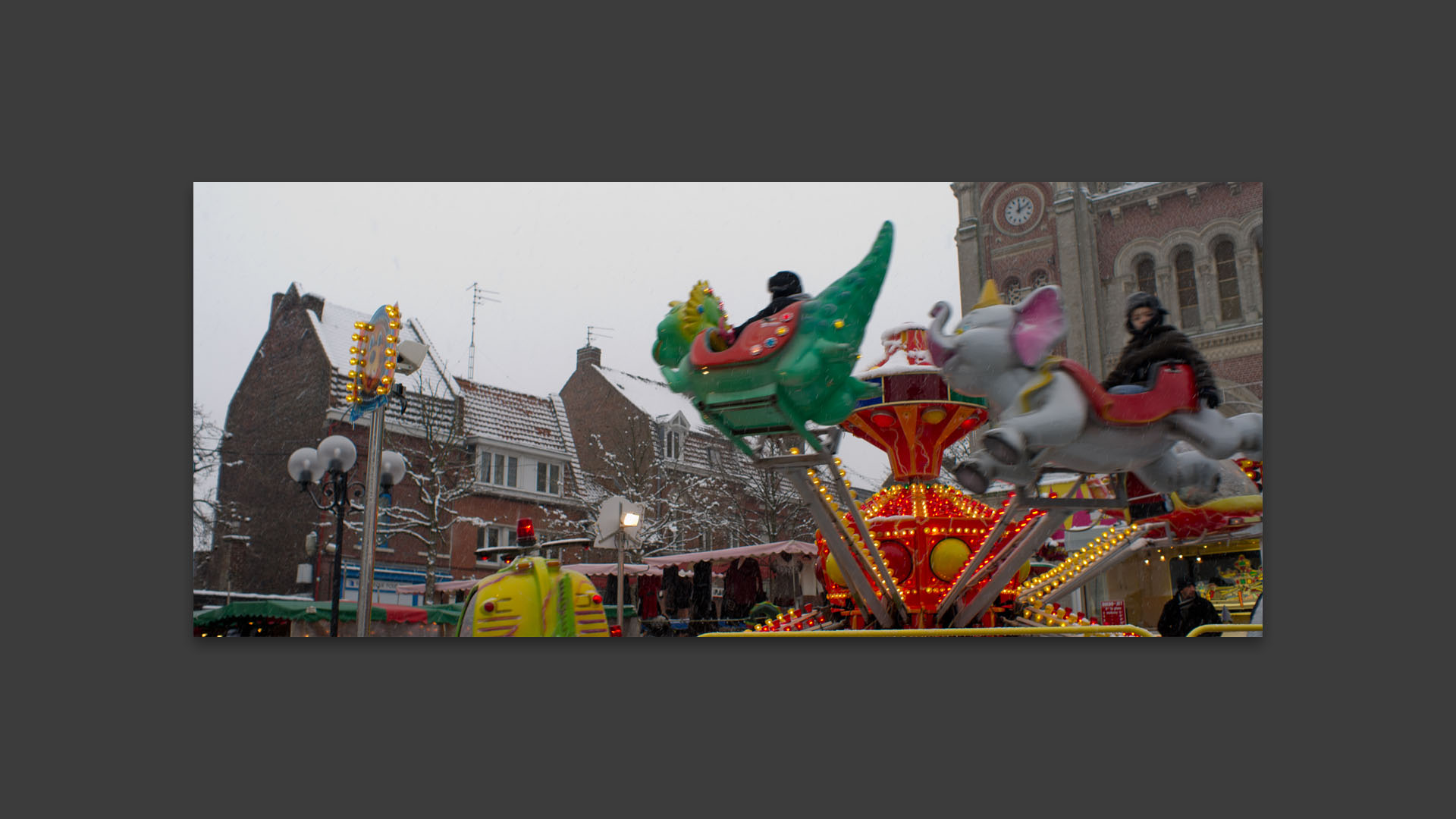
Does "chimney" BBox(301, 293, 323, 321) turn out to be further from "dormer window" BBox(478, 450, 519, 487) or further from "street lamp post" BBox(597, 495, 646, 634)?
"street lamp post" BBox(597, 495, 646, 634)

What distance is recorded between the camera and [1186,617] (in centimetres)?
557

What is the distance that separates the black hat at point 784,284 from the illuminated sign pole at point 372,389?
210 centimetres

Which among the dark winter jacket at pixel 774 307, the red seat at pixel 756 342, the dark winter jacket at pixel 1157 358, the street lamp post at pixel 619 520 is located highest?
the dark winter jacket at pixel 774 307

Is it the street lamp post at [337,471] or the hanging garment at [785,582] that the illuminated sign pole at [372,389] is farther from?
the hanging garment at [785,582]

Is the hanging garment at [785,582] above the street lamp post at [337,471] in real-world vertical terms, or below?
below

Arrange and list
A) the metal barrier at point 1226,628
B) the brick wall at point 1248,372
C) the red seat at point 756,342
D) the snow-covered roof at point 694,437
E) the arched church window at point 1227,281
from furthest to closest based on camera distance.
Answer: the snow-covered roof at point 694,437 → the arched church window at point 1227,281 → the metal barrier at point 1226,628 → the brick wall at point 1248,372 → the red seat at point 756,342

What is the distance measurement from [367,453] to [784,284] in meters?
2.55

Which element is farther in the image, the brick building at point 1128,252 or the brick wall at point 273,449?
the brick wall at point 273,449

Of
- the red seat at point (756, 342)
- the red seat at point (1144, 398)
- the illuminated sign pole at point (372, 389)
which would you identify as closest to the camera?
the red seat at point (1144, 398)

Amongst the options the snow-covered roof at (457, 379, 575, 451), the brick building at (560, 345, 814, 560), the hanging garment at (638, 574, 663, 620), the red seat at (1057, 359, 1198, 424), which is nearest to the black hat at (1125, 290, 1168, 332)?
the red seat at (1057, 359, 1198, 424)

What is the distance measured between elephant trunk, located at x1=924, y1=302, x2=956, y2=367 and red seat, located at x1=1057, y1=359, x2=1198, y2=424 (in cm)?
39

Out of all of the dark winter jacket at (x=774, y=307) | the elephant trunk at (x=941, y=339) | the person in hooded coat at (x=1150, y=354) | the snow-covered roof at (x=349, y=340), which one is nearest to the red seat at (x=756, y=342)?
the dark winter jacket at (x=774, y=307)

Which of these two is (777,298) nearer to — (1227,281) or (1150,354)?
(1150,354)

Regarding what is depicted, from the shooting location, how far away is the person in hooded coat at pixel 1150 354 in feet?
14.2
